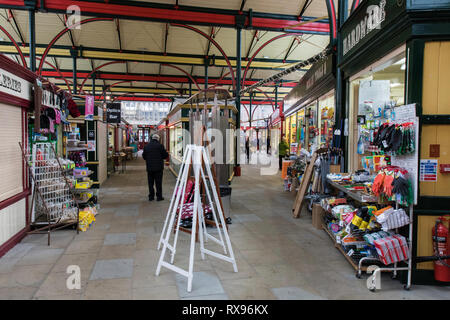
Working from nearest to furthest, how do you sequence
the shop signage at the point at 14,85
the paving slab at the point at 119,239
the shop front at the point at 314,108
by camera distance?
the shop signage at the point at 14,85 → the paving slab at the point at 119,239 → the shop front at the point at 314,108

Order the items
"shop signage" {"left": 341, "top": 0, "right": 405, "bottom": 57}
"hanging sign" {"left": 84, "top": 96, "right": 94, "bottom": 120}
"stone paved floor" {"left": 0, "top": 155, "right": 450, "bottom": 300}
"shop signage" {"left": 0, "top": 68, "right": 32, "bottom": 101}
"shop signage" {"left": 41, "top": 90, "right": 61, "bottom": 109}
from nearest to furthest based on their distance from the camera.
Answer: "stone paved floor" {"left": 0, "top": 155, "right": 450, "bottom": 300} < "shop signage" {"left": 341, "top": 0, "right": 405, "bottom": 57} < "shop signage" {"left": 0, "top": 68, "right": 32, "bottom": 101} < "shop signage" {"left": 41, "top": 90, "right": 61, "bottom": 109} < "hanging sign" {"left": 84, "top": 96, "right": 94, "bottom": 120}

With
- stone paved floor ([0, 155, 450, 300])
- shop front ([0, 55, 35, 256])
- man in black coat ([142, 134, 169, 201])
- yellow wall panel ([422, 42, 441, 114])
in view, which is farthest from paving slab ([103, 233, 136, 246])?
yellow wall panel ([422, 42, 441, 114])

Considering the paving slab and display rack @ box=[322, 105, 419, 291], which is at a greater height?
display rack @ box=[322, 105, 419, 291]

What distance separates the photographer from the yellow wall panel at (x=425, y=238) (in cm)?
319

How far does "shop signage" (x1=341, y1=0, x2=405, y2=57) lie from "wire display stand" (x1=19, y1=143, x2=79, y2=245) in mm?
4970

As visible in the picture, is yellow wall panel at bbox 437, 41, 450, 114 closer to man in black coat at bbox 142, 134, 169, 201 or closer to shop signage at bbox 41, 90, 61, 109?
shop signage at bbox 41, 90, 61, 109

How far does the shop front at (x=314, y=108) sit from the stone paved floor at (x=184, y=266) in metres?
2.48

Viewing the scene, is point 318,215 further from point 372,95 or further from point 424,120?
point 424,120

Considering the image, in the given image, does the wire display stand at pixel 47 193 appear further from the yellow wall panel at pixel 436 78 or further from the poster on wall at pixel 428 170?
the yellow wall panel at pixel 436 78

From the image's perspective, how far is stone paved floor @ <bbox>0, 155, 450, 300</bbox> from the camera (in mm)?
2986

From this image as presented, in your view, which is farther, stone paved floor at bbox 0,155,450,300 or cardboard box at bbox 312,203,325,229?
cardboard box at bbox 312,203,325,229

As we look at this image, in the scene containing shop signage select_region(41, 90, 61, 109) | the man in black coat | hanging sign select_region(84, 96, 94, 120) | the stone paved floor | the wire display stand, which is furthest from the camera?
hanging sign select_region(84, 96, 94, 120)

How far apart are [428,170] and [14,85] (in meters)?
5.17

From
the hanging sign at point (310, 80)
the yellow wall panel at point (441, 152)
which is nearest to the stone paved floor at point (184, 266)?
the yellow wall panel at point (441, 152)
